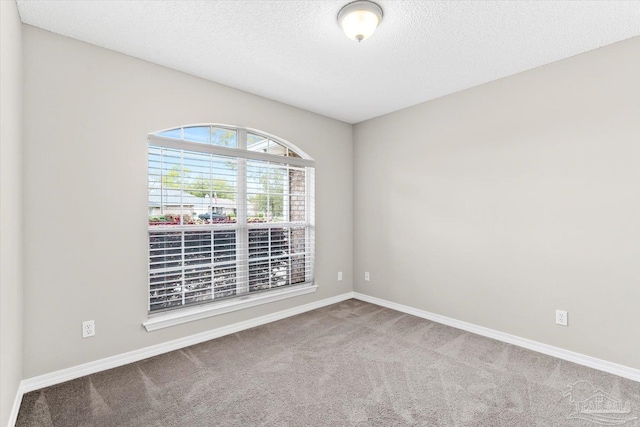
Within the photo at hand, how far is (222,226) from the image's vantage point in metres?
3.23

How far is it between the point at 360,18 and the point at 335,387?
2550 millimetres

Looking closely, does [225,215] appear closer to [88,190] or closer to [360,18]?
[88,190]

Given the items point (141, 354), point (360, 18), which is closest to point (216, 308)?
point (141, 354)

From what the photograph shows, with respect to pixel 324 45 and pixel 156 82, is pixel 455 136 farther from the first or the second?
pixel 156 82

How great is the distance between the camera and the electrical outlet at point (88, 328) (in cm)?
240

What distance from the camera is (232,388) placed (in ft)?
7.31

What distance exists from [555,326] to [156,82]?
4149mm

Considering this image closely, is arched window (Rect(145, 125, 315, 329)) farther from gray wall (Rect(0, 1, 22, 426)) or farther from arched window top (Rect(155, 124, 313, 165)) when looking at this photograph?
gray wall (Rect(0, 1, 22, 426))

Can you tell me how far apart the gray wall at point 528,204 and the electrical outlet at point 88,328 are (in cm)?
316

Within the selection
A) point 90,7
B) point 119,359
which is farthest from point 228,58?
point 119,359

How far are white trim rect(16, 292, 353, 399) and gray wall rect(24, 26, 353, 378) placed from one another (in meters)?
0.05

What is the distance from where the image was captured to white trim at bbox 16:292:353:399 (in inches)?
87.7

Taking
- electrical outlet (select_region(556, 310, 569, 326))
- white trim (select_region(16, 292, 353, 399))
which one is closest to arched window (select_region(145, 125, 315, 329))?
white trim (select_region(16, 292, 353, 399))

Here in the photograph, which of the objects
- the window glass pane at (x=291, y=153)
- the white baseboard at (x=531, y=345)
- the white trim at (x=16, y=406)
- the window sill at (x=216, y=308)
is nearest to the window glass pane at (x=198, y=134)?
the window glass pane at (x=291, y=153)
